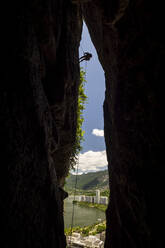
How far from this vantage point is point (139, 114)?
4578mm

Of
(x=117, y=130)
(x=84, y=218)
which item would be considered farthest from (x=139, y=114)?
(x=84, y=218)

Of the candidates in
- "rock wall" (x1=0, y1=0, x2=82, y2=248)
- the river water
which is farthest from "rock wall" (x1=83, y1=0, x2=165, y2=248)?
the river water

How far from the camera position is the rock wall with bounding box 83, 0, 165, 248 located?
12.6 feet

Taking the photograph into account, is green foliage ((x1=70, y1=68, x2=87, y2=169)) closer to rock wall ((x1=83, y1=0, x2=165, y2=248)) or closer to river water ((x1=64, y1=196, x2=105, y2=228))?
rock wall ((x1=83, y1=0, x2=165, y2=248))

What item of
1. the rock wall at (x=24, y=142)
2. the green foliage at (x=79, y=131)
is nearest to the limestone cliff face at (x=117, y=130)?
the rock wall at (x=24, y=142)

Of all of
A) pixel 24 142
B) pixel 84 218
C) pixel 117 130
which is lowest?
pixel 84 218

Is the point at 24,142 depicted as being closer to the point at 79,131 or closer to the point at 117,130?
the point at 117,130

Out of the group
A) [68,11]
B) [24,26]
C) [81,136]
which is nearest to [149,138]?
[24,26]

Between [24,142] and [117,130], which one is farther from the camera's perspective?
[117,130]

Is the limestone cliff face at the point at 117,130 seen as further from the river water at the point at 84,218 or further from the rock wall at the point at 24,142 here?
the river water at the point at 84,218

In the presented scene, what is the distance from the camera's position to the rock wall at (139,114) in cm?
385

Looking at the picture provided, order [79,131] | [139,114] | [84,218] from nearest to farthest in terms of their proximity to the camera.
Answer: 1. [139,114]
2. [79,131]
3. [84,218]

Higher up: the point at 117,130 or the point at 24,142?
the point at 117,130

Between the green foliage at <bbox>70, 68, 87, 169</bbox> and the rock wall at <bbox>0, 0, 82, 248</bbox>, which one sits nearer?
the rock wall at <bbox>0, 0, 82, 248</bbox>
